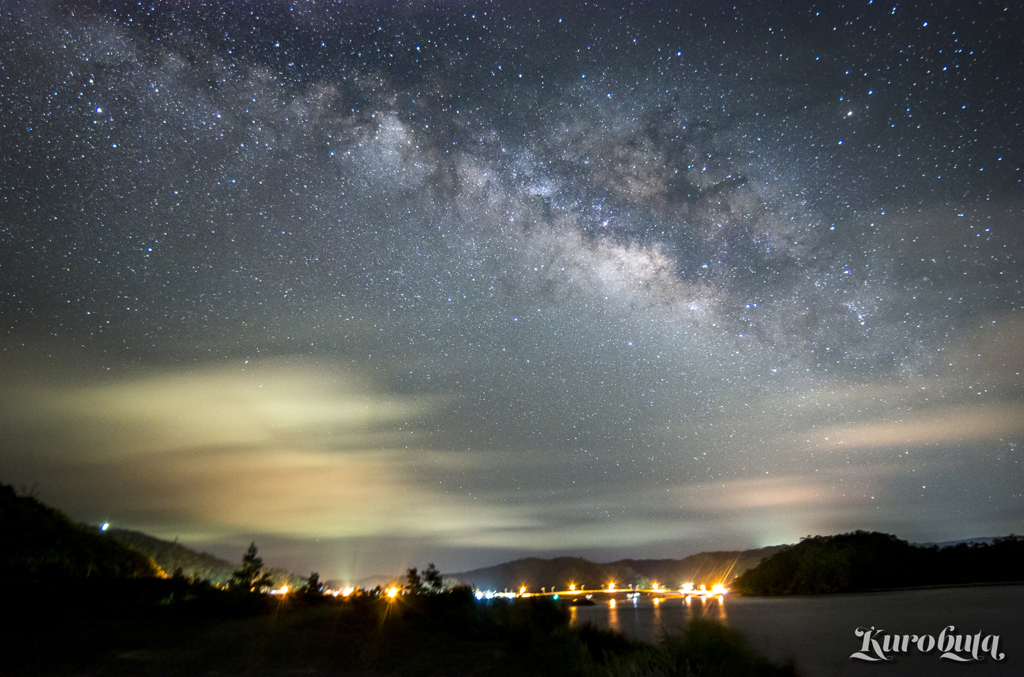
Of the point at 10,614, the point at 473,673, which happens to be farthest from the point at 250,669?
the point at 10,614

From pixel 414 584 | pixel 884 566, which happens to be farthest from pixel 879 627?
pixel 884 566

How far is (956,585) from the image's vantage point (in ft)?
302

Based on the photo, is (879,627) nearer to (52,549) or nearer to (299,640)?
(299,640)

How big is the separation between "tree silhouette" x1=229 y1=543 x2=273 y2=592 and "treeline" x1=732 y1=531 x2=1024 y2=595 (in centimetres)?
10455

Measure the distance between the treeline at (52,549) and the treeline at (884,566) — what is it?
10373 centimetres

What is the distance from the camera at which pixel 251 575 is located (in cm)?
1748

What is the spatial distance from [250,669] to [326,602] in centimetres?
831

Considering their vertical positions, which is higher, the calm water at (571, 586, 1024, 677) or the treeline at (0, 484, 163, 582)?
the treeline at (0, 484, 163, 582)

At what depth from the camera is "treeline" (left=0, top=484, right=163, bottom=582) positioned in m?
14.9

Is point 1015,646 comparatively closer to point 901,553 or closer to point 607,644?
point 607,644

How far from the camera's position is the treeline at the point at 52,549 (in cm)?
1491

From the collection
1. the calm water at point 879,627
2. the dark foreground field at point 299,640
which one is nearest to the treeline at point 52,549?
the dark foreground field at point 299,640

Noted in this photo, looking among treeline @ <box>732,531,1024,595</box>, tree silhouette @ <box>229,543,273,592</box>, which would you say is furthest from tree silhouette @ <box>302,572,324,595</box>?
treeline @ <box>732,531,1024,595</box>

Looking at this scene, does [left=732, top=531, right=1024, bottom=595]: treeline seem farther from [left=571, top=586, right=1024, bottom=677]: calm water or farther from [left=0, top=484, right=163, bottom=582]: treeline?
[left=0, top=484, right=163, bottom=582]: treeline
